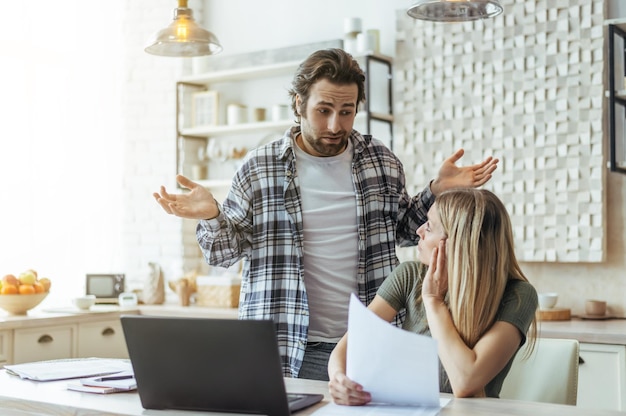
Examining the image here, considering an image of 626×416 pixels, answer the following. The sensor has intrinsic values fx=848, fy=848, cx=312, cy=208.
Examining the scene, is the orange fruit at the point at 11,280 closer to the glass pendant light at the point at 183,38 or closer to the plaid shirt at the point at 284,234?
the glass pendant light at the point at 183,38

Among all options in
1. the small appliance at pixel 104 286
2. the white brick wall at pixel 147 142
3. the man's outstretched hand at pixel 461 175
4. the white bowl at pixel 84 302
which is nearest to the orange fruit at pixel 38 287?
the white bowl at pixel 84 302

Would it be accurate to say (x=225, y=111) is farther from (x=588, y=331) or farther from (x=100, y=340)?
(x=588, y=331)

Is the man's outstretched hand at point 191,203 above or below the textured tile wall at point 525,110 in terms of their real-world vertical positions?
below

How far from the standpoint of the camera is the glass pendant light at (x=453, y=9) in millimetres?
2699

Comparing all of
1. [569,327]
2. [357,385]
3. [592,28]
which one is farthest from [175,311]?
[357,385]

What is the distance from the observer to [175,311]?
4.32 metres

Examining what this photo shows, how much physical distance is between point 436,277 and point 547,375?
0.41m

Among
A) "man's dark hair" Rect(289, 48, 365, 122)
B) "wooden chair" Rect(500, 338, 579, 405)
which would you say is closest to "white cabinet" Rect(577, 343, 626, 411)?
"wooden chair" Rect(500, 338, 579, 405)

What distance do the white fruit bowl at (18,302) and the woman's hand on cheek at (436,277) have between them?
2536 millimetres

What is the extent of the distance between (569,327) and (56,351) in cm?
233

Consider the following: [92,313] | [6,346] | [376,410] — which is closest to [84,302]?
[92,313]

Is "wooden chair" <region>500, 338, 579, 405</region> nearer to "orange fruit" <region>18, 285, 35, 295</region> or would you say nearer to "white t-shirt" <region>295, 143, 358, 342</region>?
"white t-shirt" <region>295, 143, 358, 342</region>

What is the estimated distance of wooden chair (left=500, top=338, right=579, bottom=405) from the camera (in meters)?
2.11

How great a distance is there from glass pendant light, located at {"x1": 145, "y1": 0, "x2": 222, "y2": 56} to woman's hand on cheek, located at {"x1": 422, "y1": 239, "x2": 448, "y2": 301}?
67.1 inches
